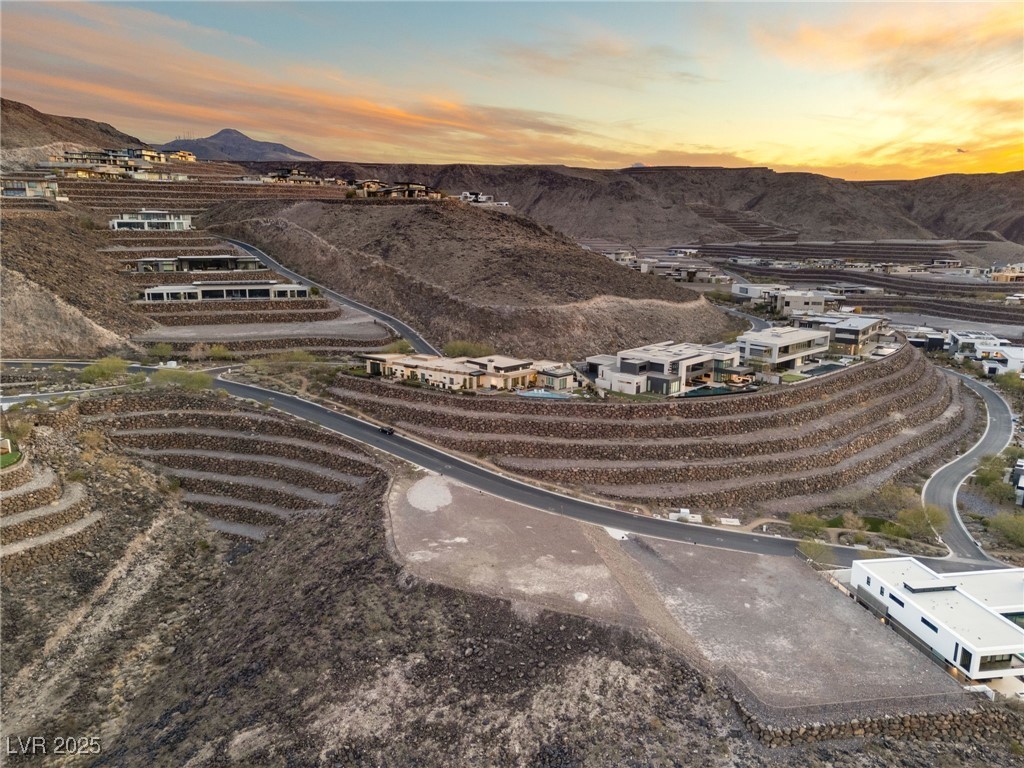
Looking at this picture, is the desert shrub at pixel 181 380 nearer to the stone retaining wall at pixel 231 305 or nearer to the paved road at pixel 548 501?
the paved road at pixel 548 501

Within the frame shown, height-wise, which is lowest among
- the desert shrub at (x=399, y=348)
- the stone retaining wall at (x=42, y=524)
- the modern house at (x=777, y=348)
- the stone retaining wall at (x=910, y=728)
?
the stone retaining wall at (x=42, y=524)

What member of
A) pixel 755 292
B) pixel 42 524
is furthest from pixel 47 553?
pixel 755 292

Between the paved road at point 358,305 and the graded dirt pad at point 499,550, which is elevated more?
the paved road at point 358,305

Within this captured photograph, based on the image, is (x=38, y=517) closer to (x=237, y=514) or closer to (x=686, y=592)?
(x=237, y=514)

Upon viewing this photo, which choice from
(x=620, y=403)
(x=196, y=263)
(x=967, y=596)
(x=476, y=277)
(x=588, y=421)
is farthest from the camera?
(x=196, y=263)

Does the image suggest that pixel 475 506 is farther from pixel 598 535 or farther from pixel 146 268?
pixel 146 268

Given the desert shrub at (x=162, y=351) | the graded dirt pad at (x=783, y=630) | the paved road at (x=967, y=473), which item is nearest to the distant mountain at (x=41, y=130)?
the desert shrub at (x=162, y=351)
